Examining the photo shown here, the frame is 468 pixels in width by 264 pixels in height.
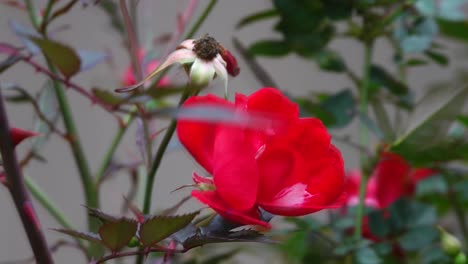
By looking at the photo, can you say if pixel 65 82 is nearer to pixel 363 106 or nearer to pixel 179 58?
pixel 179 58

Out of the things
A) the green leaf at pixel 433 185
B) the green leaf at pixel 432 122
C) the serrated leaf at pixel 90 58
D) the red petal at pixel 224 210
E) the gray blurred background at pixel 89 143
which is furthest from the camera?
the gray blurred background at pixel 89 143

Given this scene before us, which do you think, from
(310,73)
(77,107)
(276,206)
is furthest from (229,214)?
(310,73)

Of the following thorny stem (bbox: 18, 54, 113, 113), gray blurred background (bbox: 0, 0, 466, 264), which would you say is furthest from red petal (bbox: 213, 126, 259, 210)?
gray blurred background (bbox: 0, 0, 466, 264)

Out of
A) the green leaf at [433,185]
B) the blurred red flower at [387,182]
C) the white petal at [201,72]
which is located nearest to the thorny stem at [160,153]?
the white petal at [201,72]

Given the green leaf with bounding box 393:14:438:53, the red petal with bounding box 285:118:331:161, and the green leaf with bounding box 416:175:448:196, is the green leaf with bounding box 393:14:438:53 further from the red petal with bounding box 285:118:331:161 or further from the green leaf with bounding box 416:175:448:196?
the red petal with bounding box 285:118:331:161

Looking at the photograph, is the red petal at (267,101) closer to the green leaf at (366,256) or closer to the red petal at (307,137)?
the red petal at (307,137)

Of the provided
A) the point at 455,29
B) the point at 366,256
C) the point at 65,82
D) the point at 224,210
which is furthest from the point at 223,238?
the point at 455,29

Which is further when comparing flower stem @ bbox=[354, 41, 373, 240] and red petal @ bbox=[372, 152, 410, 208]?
red petal @ bbox=[372, 152, 410, 208]
